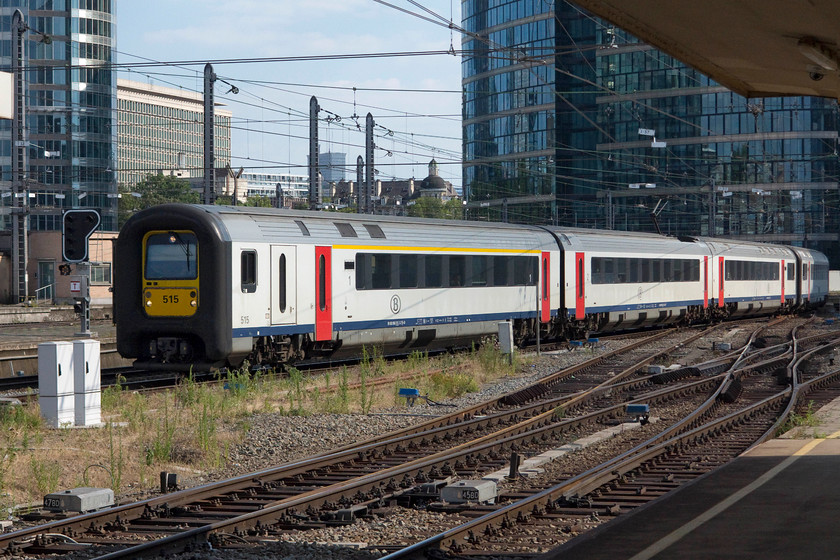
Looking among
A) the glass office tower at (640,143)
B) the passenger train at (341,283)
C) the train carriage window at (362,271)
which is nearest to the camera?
the passenger train at (341,283)

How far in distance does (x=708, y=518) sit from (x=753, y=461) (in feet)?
9.65

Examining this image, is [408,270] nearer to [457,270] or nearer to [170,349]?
[457,270]

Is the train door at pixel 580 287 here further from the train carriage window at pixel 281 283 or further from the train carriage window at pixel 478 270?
the train carriage window at pixel 281 283

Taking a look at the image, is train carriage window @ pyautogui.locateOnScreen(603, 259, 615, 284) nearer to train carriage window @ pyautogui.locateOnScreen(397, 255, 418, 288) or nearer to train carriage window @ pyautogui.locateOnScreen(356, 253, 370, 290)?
train carriage window @ pyautogui.locateOnScreen(397, 255, 418, 288)

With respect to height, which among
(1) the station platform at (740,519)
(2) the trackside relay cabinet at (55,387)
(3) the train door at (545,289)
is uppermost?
(3) the train door at (545,289)

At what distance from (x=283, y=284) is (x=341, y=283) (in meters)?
1.71

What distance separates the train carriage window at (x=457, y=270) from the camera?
79.6 feet

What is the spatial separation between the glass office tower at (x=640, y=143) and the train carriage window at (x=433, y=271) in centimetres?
6077

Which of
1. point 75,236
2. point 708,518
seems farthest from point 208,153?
point 708,518

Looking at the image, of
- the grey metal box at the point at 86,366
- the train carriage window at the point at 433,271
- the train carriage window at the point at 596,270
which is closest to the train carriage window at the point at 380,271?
the train carriage window at the point at 433,271

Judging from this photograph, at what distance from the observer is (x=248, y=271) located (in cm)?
1867

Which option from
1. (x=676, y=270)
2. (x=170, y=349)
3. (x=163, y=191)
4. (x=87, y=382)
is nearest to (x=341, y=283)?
(x=170, y=349)

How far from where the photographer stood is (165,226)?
1888cm

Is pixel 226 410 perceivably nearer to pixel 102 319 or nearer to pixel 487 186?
pixel 102 319
